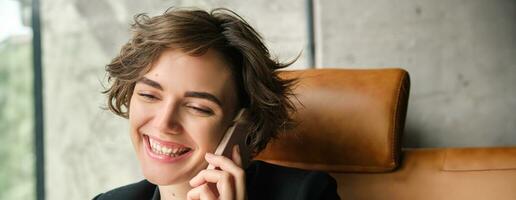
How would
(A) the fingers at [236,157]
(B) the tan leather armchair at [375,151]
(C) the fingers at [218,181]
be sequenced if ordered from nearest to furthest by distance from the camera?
(C) the fingers at [218,181], (A) the fingers at [236,157], (B) the tan leather armchair at [375,151]

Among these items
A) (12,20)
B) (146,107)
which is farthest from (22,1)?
(146,107)

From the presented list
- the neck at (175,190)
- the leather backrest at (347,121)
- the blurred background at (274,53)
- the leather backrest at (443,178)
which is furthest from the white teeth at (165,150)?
the blurred background at (274,53)

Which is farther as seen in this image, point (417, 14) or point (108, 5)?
point (108, 5)

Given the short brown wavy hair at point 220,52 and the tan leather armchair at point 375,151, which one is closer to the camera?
the short brown wavy hair at point 220,52

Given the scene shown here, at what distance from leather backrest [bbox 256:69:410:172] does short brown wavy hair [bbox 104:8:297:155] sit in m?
0.17

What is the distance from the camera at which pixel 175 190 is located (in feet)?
4.85

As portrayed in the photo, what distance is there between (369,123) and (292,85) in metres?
0.22

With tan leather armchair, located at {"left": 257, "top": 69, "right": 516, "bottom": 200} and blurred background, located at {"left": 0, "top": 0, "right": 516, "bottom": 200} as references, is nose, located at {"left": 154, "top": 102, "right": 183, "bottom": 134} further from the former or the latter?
blurred background, located at {"left": 0, "top": 0, "right": 516, "bottom": 200}

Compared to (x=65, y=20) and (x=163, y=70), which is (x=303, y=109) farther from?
(x=65, y=20)

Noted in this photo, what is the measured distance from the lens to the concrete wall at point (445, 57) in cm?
202

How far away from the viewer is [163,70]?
1.35 metres

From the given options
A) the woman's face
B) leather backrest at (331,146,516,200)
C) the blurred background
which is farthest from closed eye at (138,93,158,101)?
the blurred background

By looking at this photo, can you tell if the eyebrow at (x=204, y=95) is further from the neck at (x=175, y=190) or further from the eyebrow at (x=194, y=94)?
the neck at (x=175, y=190)

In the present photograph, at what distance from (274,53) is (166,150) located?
968 millimetres
